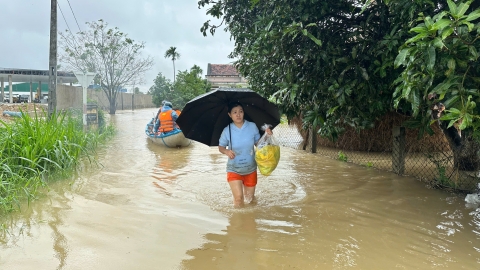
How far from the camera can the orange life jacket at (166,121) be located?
12.7 m

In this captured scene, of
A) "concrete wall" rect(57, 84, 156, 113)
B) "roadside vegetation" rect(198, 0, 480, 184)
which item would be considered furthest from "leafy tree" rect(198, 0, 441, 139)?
"concrete wall" rect(57, 84, 156, 113)

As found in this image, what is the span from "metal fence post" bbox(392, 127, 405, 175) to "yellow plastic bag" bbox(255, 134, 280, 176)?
3.00 m

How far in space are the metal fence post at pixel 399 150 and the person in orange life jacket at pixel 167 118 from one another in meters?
7.24

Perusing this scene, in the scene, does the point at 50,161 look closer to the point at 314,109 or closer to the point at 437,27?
the point at 314,109

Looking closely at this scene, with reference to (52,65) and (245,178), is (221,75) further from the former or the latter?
(245,178)

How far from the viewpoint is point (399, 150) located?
719 cm

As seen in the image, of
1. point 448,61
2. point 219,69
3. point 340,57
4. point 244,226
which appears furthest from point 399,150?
point 219,69

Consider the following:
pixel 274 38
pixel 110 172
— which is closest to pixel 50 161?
pixel 110 172

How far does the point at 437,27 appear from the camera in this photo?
8.75ft

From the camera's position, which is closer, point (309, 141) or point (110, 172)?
point (110, 172)

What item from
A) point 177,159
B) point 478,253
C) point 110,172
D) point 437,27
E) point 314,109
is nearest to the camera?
point 437,27

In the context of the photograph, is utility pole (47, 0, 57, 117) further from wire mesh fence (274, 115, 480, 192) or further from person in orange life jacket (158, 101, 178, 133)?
wire mesh fence (274, 115, 480, 192)

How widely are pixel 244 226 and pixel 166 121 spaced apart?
8640 mm

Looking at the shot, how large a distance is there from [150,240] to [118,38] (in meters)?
30.6
